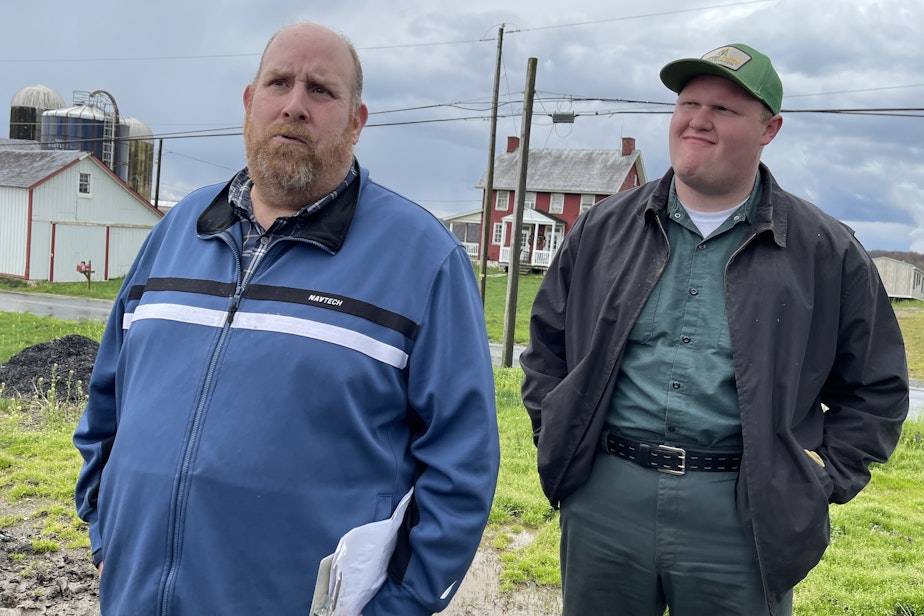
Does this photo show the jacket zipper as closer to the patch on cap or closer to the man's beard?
the man's beard

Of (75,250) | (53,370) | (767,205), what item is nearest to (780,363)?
(767,205)

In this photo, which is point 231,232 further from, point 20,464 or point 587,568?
point 20,464

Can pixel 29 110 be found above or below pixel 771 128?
above

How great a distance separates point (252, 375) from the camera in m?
2.16

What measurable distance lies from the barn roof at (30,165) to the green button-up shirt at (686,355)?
1411 inches

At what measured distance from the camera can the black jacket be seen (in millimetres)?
2738

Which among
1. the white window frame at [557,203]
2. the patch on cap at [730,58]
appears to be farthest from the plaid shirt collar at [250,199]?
the white window frame at [557,203]

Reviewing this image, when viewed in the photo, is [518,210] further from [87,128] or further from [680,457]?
[87,128]

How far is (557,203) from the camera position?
53.9 meters

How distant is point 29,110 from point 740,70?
58.4 metres

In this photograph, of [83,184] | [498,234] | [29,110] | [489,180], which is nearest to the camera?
[489,180]

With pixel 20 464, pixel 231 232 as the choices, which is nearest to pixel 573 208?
pixel 20 464

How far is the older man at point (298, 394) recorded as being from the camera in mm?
2121

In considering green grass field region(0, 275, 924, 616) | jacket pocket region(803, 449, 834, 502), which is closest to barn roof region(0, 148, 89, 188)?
green grass field region(0, 275, 924, 616)
